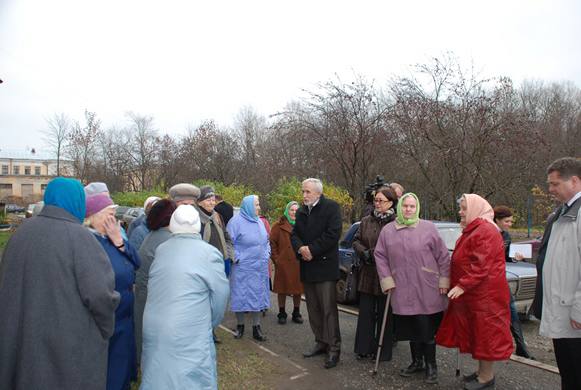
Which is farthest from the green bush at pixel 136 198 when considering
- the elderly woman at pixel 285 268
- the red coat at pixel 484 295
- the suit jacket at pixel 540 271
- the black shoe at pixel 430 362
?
the suit jacket at pixel 540 271

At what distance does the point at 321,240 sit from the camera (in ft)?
16.6

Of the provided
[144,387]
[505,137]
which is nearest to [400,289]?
[144,387]

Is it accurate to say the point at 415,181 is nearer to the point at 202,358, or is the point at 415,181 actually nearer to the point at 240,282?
the point at 240,282

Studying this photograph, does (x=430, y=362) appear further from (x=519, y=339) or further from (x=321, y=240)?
(x=321, y=240)

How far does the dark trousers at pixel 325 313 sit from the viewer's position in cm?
506

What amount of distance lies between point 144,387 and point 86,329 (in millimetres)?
684

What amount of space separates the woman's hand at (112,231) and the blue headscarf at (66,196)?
0.68 m

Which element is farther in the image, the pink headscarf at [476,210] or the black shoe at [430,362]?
the black shoe at [430,362]

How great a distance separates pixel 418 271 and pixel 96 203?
3.13 meters

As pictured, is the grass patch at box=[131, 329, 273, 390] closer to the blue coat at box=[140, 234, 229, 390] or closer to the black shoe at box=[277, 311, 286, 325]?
the black shoe at box=[277, 311, 286, 325]

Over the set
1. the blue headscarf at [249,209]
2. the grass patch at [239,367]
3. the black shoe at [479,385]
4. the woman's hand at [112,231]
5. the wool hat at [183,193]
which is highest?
the wool hat at [183,193]

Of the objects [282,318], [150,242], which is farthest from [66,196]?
[282,318]

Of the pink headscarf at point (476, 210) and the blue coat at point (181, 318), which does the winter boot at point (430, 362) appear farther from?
the blue coat at point (181, 318)

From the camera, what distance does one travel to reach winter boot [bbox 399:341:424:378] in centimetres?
475
